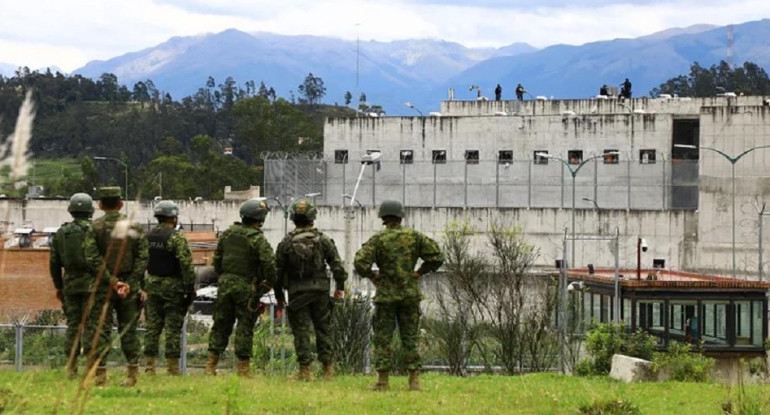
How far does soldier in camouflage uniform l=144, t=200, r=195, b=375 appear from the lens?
1517 centimetres

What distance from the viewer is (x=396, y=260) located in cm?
1437

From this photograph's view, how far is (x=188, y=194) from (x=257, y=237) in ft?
262

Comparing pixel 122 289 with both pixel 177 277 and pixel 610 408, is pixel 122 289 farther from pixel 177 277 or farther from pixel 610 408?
pixel 610 408

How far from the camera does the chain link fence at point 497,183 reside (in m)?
50.3

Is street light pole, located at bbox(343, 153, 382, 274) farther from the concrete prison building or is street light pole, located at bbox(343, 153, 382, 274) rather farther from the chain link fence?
the concrete prison building

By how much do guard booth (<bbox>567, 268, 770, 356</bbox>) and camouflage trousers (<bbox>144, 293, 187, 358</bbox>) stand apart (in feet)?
36.6

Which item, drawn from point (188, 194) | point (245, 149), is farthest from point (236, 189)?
point (245, 149)

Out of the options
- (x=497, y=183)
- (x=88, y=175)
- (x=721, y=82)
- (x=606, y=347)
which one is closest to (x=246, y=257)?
(x=606, y=347)

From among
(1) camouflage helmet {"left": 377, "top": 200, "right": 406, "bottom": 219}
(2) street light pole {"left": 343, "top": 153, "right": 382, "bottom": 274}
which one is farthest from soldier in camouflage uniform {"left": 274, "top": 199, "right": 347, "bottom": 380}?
(2) street light pole {"left": 343, "top": 153, "right": 382, "bottom": 274}

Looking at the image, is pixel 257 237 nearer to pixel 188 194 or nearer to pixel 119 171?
pixel 188 194

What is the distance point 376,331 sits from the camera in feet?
46.8

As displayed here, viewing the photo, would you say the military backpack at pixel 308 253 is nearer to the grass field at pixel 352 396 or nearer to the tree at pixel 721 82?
the grass field at pixel 352 396

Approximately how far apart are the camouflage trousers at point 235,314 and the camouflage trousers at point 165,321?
40cm

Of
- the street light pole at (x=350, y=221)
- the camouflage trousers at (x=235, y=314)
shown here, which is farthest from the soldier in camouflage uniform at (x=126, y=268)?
the street light pole at (x=350, y=221)
